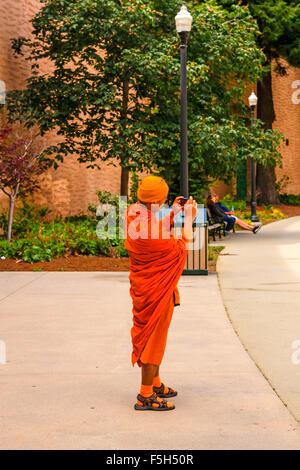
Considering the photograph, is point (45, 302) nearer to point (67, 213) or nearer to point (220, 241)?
point (220, 241)

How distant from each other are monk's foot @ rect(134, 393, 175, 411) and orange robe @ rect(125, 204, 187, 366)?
0.26m

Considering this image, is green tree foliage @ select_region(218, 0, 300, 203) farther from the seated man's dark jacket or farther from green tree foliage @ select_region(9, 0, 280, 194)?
the seated man's dark jacket

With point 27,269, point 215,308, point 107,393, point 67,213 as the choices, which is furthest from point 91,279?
point 67,213

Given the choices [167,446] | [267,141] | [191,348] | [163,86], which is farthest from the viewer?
[267,141]

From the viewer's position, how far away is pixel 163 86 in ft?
62.8

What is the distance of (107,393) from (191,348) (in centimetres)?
175

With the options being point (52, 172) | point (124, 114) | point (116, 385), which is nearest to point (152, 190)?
point (116, 385)

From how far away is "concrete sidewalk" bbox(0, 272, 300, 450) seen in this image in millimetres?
4637

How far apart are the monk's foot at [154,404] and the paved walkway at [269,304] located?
89 centimetres

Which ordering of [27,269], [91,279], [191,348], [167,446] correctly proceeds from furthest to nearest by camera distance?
[27,269], [91,279], [191,348], [167,446]
